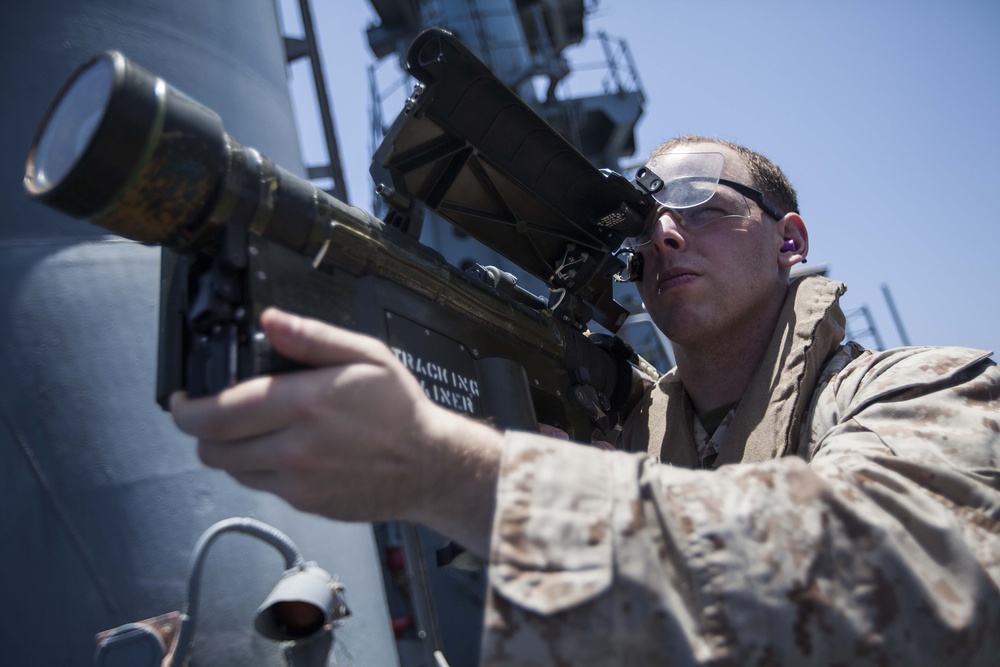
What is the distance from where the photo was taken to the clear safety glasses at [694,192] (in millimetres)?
2258

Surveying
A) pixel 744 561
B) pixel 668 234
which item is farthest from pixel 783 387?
pixel 744 561

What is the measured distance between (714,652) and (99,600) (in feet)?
5.33

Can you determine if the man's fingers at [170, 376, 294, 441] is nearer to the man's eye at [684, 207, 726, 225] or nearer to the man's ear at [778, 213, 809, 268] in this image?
the man's eye at [684, 207, 726, 225]

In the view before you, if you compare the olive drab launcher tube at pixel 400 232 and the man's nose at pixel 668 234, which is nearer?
the olive drab launcher tube at pixel 400 232

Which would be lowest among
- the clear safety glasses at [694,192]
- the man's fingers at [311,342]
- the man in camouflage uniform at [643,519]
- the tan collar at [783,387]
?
the tan collar at [783,387]

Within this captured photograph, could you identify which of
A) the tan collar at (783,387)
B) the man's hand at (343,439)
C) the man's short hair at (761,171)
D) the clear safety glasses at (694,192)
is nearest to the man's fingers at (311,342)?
the man's hand at (343,439)

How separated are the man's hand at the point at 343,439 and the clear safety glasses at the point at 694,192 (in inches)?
56.9

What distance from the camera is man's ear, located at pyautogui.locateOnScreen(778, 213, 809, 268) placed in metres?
2.39

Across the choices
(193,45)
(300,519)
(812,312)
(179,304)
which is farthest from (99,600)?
(812,312)

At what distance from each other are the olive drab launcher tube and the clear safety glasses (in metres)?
0.11

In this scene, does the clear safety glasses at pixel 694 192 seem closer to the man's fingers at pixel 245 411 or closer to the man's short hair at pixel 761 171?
the man's short hair at pixel 761 171

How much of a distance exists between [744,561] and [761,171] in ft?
5.84

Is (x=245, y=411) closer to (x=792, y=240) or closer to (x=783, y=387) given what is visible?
(x=783, y=387)

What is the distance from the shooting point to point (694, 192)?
227 centimetres
